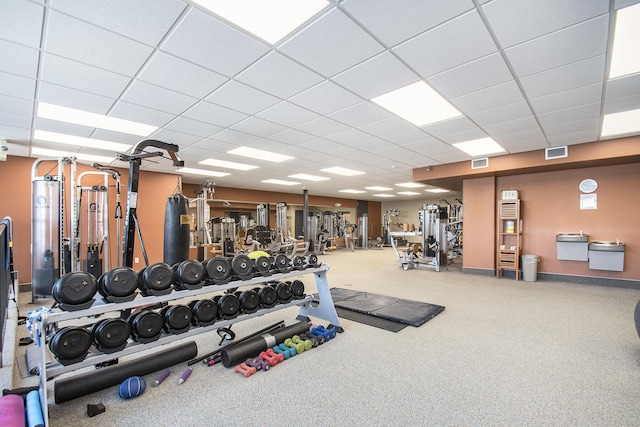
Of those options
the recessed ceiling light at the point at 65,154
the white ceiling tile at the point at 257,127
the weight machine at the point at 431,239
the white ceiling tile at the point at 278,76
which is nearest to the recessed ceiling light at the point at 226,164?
the recessed ceiling light at the point at 65,154

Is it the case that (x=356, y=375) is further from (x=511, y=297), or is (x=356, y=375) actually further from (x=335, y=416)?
(x=511, y=297)

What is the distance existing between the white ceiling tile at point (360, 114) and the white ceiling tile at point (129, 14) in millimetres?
2061

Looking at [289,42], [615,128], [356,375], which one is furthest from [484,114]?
[356,375]

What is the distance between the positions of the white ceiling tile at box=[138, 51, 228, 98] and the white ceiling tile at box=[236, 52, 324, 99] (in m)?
0.29

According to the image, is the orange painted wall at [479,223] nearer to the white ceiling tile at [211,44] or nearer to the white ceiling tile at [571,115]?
the white ceiling tile at [571,115]

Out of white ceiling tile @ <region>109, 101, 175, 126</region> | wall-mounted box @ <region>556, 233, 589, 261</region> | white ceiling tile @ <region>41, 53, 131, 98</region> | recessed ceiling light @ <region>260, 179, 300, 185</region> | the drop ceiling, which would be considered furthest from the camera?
recessed ceiling light @ <region>260, 179, 300, 185</region>

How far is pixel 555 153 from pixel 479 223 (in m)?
2.00

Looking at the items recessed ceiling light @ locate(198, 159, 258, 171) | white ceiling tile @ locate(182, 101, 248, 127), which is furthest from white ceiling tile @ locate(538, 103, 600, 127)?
recessed ceiling light @ locate(198, 159, 258, 171)

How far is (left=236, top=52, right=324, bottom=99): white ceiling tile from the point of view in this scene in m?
2.49

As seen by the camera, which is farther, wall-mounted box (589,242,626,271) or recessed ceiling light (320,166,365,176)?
recessed ceiling light (320,166,365,176)

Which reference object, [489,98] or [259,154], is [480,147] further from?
[259,154]

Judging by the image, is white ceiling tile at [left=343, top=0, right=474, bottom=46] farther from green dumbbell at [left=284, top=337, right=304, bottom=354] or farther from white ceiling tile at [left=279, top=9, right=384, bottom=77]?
green dumbbell at [left=284, top=337, right=304, bottom=354]

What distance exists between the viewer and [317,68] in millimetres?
2584

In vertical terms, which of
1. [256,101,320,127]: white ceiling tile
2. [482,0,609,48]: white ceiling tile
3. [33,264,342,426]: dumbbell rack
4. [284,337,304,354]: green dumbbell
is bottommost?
[284,337,304,354]: green dumbbell
